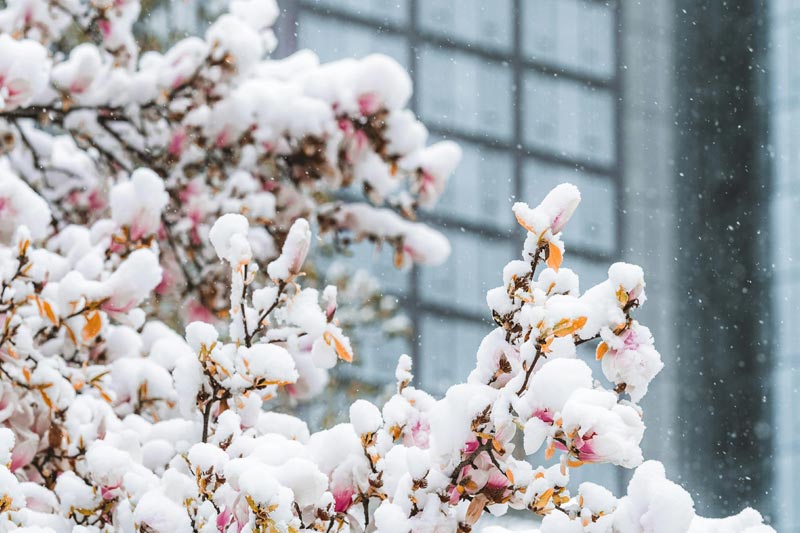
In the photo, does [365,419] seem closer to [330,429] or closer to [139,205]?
[330,429]

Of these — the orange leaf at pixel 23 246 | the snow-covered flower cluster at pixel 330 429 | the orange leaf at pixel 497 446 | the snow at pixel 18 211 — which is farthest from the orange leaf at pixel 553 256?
the snow at pixel 18 211

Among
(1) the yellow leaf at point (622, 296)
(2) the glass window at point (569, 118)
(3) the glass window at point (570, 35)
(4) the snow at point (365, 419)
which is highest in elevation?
(3) the glass window at point (570, 35)

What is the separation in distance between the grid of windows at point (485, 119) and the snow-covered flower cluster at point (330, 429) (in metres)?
9.08

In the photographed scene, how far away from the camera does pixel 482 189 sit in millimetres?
12633

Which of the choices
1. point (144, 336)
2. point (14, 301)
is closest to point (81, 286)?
point (14, 301)

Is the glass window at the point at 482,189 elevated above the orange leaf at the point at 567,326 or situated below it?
above

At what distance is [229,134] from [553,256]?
3.82ft

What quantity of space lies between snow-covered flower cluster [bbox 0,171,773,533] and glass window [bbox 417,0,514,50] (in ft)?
37.4

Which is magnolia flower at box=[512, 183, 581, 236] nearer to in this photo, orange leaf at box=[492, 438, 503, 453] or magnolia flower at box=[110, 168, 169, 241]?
orange leaf at box=[492, 438, 503, 453]

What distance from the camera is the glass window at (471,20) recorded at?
12.7 meters

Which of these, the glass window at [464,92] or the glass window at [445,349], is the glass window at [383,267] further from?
the glass window at [464,92]

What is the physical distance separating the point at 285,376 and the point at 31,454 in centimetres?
37

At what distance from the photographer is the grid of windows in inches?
470

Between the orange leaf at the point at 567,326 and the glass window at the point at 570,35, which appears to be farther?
the glass window at the point at 570,35
